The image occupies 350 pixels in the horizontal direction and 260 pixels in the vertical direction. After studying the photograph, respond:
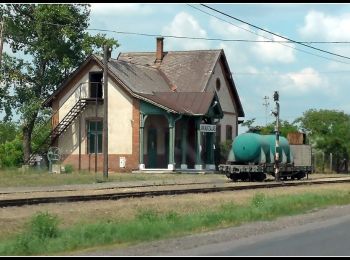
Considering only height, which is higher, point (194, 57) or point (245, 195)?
point (194, 57)

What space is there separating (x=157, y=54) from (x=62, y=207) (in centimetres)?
3969

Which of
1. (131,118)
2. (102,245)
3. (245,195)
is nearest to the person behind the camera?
(102,245)

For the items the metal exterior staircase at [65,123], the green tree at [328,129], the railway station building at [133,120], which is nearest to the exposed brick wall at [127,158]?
the railway station building at [133,120]

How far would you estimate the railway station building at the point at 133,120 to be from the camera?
50938 millimetres

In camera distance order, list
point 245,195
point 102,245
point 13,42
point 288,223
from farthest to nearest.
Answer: point 13,42
point 245,195
point 288,223
point 102,245

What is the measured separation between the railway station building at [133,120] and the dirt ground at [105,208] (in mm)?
23019

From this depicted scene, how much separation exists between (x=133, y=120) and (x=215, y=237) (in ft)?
121

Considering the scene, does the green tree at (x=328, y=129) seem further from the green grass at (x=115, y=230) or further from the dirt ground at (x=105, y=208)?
the green grass at (x=115, y=230)

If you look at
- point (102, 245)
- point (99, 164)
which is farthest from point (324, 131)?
point (102, 245)

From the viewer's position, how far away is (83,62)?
52.7 meters

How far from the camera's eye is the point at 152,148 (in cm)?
5228

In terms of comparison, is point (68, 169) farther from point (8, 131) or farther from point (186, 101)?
point (8, 131)

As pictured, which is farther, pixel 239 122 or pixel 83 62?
pixel 239 122

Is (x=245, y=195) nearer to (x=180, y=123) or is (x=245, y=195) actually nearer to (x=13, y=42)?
(x=180, y=123)
